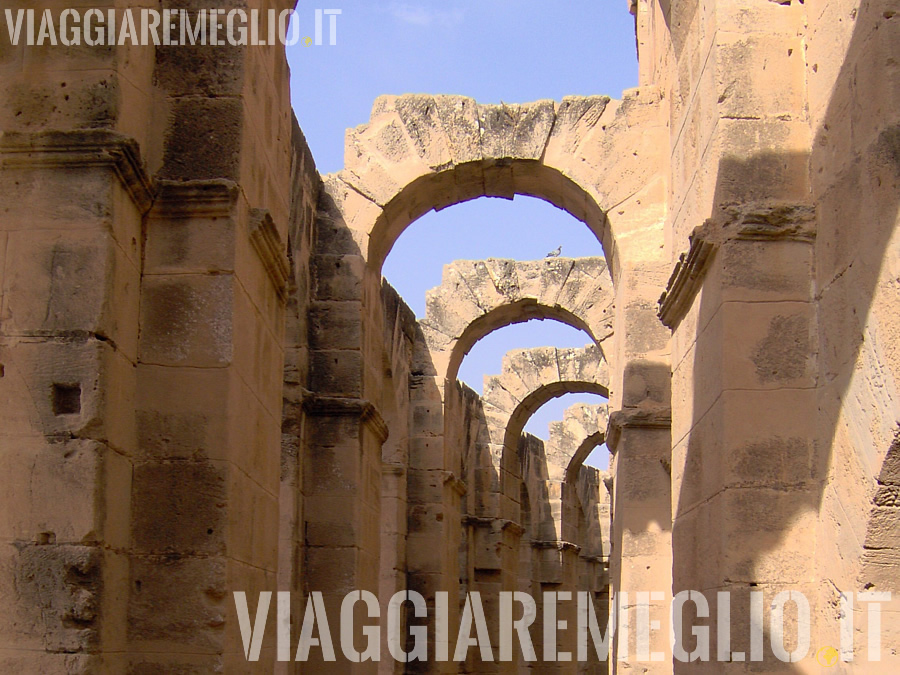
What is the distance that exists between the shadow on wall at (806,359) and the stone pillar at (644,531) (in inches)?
128

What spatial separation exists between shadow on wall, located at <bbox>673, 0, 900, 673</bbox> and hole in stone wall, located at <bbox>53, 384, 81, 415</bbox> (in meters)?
2.63

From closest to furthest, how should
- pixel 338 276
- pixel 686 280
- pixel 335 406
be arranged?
pixel 686 280
pixel 335 406
pixel 338 276

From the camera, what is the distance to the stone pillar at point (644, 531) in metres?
8.30

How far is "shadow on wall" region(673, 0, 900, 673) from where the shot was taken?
4020 mm

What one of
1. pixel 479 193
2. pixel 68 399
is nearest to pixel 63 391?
pixel 68 399

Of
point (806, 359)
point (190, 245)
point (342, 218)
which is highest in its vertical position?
point (342, 218)

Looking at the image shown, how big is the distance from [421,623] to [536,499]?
7459 millimetres

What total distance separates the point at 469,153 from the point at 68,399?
6245 millimetres

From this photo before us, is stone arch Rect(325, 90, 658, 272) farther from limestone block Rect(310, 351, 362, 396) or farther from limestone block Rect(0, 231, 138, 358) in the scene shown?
limestone block Rect(0, 231, 138, 358)

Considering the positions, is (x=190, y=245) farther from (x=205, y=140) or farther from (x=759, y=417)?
(x=759, y=417)

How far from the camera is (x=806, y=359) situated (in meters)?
4.66

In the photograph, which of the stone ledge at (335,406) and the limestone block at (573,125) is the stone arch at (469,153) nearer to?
the limestone block at (573,125)

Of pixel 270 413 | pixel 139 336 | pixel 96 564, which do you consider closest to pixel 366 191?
pixel 270 413

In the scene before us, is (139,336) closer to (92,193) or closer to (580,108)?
(92,193)
